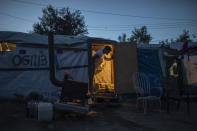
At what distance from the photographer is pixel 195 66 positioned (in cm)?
664

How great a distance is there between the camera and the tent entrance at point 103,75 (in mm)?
5867

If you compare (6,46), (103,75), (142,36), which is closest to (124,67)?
(103,75)

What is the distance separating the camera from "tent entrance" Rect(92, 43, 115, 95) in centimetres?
587

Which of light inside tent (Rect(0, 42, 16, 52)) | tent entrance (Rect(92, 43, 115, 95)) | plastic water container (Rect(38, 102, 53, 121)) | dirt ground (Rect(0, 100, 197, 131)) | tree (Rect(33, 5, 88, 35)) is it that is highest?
tree (Rect(33, 5, 88, 35))

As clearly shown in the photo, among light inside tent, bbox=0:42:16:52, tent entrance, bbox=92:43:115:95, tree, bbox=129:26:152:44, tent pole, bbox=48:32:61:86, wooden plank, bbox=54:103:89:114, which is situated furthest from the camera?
tree, bbox=129:26:152:44

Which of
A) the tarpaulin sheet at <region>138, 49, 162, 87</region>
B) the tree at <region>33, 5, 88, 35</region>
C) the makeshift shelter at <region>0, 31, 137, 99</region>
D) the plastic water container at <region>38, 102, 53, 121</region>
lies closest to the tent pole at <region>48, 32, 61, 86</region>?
the makeshift shelter at <region>0, 31, 137, 99</region>

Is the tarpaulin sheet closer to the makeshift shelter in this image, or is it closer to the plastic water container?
the makeshift shelter

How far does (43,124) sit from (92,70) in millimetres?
2663

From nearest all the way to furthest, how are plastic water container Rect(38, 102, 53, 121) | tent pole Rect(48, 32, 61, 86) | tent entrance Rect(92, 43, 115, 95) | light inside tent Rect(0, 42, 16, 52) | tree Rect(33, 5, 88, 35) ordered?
plastic water container Rect(38, 102, 53, 121) < light inside tent Rect(0, 42, 16, 52) < tent pole Rect(48, 32, 61, 86) < tent entrance Rect(92, 43, 115, 95) < tree Rect(33, 5, 88, 35)

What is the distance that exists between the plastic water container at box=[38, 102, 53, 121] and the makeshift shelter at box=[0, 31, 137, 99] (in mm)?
1578

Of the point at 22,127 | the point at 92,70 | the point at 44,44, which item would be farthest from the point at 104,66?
the point at 22,127

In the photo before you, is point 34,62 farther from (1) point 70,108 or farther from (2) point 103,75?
(2) point 103,75

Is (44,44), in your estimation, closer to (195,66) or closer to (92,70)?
(92,70)

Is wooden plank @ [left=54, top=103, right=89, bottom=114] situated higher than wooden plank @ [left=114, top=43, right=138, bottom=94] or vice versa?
wooden plank @ [left=114, top=43, right=138, bottom=94]
